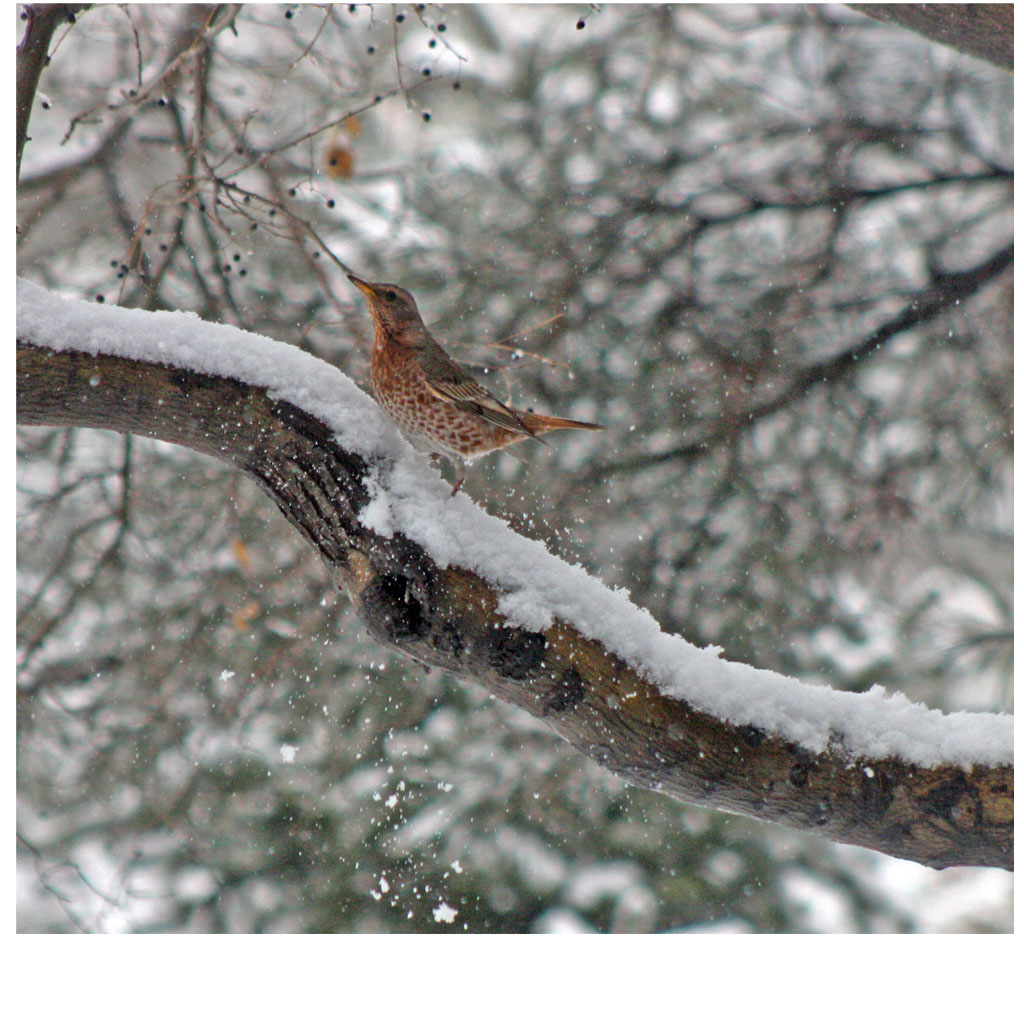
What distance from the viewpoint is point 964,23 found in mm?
2387

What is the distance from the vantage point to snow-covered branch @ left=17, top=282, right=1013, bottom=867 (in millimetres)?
1642

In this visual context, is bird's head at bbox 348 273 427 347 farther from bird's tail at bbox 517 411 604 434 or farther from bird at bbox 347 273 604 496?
bird's tail at bbox 517 411 604 434

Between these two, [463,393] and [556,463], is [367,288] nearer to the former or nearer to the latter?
[463,393]

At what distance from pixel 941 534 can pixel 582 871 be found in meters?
1.92

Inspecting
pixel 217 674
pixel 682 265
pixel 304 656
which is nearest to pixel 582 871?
pixel 304 656

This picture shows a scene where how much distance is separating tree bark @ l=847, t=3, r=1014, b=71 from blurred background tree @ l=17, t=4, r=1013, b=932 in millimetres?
915

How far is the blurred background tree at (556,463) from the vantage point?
3.26m

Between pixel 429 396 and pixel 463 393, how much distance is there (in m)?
0.09

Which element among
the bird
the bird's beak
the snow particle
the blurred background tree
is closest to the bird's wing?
the bird

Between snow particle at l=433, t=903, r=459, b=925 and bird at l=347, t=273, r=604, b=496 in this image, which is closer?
bird at l=347, t=273, r=604, b=496

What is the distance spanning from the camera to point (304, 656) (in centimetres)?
344

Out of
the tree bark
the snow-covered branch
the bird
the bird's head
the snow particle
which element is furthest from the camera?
the snow particle

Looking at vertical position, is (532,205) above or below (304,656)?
above

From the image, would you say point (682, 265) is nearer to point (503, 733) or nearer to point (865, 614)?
point (865, 614)
